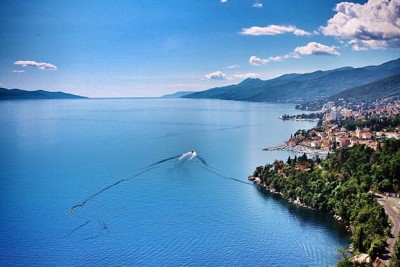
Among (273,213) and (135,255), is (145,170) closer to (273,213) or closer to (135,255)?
(273,213)

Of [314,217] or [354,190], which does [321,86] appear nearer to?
[354,190]

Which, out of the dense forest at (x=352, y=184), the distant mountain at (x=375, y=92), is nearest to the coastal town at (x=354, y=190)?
the dense forest at (x=352, y=184)

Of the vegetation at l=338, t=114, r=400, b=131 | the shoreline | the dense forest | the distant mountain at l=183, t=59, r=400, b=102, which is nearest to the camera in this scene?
the dense forest

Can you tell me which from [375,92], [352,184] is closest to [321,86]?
[375,92]

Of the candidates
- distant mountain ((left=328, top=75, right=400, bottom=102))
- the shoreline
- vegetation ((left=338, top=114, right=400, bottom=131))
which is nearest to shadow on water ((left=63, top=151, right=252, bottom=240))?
the shoreline

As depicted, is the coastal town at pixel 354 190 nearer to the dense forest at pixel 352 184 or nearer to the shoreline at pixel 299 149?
the dense forest at pixel 352 184

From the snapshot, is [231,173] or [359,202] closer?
[359,202]

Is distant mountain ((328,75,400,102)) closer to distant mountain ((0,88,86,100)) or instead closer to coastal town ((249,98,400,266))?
coastal town ((249,98,400,266))

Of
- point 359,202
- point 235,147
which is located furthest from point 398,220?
point 235,147
